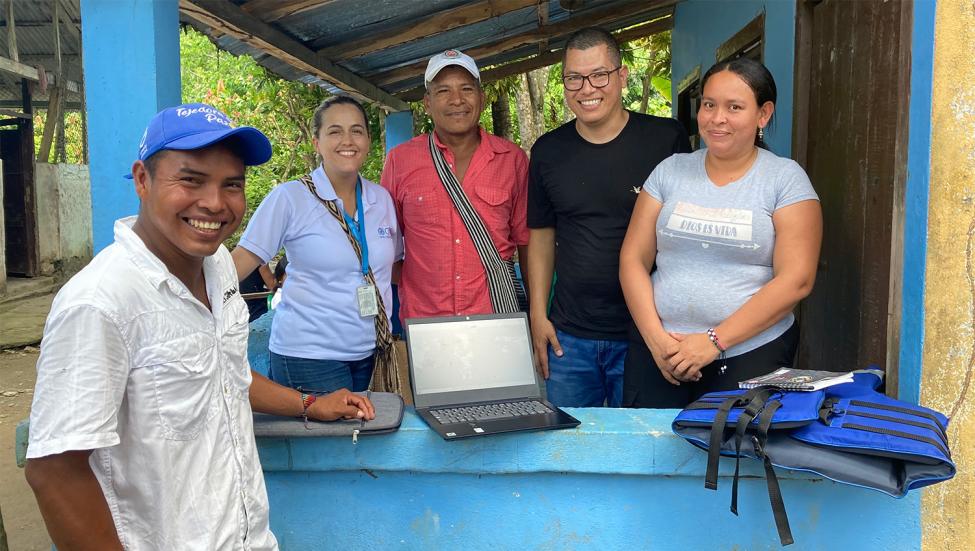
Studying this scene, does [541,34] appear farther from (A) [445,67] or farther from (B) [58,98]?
(B) [58,98]

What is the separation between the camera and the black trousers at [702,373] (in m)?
2.34

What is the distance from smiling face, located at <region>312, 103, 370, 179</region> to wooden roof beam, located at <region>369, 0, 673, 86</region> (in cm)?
371

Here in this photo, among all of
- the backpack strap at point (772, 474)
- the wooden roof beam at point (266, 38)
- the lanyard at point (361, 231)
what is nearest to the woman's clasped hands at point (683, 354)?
the backpack strap at point (772, 474)

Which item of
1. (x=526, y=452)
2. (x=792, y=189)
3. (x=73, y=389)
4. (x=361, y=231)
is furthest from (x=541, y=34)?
(x=73, y=389)

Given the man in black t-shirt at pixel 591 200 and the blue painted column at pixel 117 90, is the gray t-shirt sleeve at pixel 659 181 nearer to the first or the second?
the man in black t-shirt at pixel 591 200

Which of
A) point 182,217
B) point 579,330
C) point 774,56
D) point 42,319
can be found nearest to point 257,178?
point 42,319

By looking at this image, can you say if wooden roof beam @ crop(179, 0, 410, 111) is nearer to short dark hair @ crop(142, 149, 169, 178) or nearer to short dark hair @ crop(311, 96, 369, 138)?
short dark hair @ crop(311, 96, 369, 138)

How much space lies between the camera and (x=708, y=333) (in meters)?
2.29

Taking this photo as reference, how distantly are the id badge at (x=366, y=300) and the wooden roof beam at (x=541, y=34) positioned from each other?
4083 millimetres

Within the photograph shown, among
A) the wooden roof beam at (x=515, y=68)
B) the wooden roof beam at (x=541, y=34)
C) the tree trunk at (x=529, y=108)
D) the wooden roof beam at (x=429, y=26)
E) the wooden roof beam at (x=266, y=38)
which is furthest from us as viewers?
the tree trunk at (x=529, y=108)

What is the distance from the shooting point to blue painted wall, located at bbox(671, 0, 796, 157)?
4.01 m

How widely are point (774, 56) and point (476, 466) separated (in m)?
3.10

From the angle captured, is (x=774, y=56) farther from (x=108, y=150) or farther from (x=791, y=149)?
(x=108, y=150)

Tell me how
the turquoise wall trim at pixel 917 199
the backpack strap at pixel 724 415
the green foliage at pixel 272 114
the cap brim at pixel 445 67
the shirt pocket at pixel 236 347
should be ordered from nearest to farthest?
the shirt pocket at pixel 236 347 → the backpack strap at pixel 724 415 → the turquoise wall trim at pixel 917 199 → the cap brim at pixel 445 67 → the green foliage at pixel 272 114
